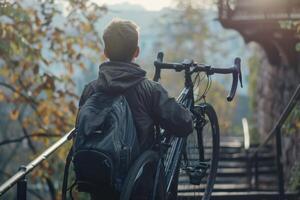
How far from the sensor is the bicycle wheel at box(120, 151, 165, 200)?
3.94 metres

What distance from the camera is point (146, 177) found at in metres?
4.19

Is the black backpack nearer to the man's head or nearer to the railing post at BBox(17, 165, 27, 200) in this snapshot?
the man's head

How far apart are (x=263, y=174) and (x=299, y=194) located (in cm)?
565

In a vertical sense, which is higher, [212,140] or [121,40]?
[121,40]

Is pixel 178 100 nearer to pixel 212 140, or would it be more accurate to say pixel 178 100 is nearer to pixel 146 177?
pixel 146 177

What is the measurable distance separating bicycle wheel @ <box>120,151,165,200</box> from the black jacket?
0.41 feet

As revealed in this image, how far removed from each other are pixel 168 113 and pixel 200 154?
4.48 ft

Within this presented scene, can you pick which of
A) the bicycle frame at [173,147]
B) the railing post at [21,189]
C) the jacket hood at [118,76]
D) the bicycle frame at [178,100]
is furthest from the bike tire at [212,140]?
the railing post at [21,189]

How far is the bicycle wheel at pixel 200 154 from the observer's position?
517 cm

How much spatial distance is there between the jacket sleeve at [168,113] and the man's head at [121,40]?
0.92 ft

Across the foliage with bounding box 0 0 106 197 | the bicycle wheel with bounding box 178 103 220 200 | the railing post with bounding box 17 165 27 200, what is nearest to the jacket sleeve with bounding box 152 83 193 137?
the bicycle wheel with bounding box 178 103 220 200

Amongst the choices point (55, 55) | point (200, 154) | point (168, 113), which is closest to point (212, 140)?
point (200, 154)

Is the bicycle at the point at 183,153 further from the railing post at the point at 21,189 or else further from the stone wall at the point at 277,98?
the stone wall at the point at 277,98

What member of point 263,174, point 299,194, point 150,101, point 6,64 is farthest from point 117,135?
point 263,174
